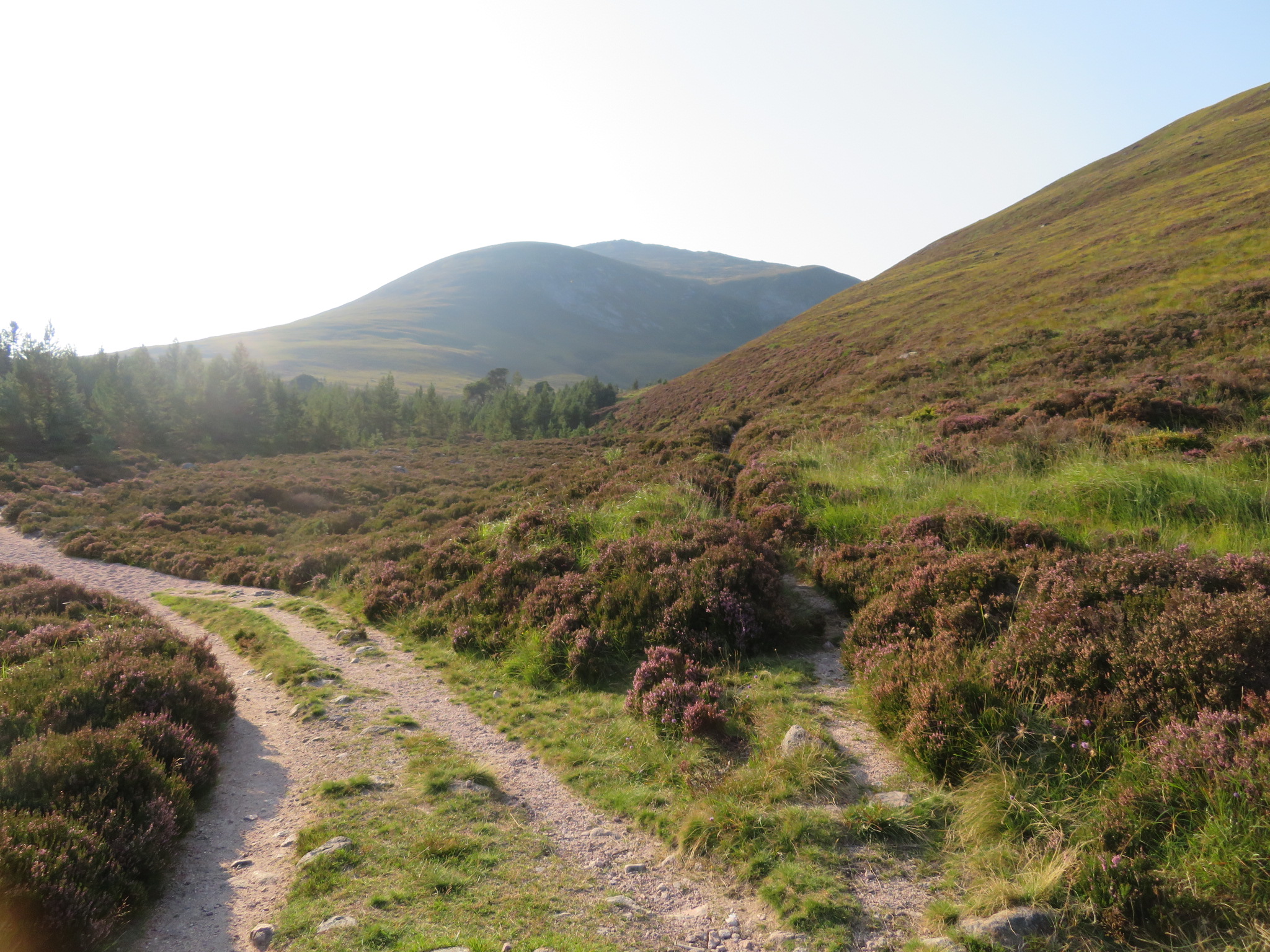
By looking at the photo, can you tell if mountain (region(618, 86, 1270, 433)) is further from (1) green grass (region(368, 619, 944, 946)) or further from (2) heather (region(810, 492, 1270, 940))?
(1) green grass (region(368, 619, 944, 946))

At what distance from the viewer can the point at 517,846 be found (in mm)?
5430

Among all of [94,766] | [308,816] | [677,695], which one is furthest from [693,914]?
[94,766]

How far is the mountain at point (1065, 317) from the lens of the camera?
19.9m

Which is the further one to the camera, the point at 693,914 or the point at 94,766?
the point at 94,766

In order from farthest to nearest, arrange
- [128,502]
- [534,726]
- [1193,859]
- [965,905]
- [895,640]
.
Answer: [128,502], [534,726], [895,640], [965,905], [1193,859]

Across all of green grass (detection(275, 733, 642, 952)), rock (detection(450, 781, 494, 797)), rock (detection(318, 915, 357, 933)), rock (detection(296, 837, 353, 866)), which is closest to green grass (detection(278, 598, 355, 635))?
green grass (detection(275, 733, 642, 952))

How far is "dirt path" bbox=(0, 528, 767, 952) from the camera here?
14.5 ft

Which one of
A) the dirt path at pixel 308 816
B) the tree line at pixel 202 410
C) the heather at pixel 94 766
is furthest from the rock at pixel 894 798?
the tree line at pixel 202 410

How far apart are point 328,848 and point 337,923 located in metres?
1.13

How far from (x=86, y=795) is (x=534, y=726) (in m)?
4.59

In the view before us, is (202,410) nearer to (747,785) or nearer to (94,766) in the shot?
(94,766)

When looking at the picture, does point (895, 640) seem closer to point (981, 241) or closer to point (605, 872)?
point (605, 872)

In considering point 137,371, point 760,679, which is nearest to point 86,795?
point 760,679

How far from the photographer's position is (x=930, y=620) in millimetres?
7203
